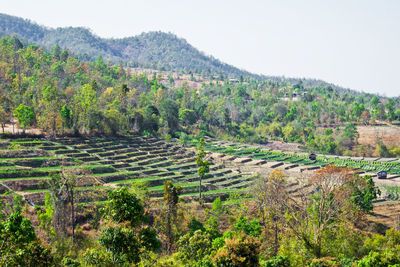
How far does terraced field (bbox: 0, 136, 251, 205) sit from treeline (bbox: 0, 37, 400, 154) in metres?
4.77

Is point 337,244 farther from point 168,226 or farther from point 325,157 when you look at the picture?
point 325,157

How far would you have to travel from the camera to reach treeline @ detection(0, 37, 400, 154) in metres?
54.3

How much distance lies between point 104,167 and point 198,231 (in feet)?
69.8

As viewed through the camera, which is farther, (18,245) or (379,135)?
(379,135)

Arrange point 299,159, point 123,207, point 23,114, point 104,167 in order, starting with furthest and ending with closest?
point 299,159, point 23,114, point 104,167, point 123,207

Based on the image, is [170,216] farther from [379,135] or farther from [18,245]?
[379,135]

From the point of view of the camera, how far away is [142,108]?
71.9 metres

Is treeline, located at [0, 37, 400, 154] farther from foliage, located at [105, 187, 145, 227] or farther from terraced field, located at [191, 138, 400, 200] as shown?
foliage, located at [105, 187, 145, 227]

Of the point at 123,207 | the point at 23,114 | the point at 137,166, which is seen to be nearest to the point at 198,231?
the point at 123,207

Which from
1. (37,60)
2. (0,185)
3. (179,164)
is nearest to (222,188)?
(179,164)

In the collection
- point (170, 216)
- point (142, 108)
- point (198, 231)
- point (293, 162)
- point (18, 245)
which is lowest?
point (293, 162)

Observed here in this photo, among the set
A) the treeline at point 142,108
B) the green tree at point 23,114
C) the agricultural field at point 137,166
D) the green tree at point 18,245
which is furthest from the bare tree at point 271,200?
the green tree at point 23,114

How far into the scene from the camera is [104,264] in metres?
16.6

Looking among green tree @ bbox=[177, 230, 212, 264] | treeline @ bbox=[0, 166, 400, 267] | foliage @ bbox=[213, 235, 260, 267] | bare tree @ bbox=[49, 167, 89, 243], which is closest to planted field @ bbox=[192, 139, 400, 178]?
treeline @ bbox=[0, 166, 400, 267]
